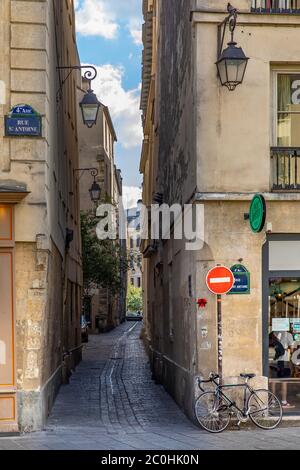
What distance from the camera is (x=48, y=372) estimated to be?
A: 14969 mm

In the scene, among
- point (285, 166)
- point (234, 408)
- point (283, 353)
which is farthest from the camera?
point (285, 166)

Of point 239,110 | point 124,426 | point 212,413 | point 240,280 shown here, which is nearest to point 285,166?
point 239,110

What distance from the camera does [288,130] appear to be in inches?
557

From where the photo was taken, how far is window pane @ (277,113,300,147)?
14.1 meters

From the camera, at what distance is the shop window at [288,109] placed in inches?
556

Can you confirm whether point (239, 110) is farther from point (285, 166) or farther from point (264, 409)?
point (264, 409)

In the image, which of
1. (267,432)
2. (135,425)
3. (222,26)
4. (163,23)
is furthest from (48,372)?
(163,23)

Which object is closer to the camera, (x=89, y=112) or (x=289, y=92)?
(x=289, y=92)

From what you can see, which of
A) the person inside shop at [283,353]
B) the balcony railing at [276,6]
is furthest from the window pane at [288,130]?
the person inside shop at [283,353]

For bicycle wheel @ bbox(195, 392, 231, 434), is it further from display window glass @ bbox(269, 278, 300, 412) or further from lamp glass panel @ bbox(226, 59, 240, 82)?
lamp glass panel @ bbox(226, 59, 240, 82)

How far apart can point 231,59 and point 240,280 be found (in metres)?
3.56

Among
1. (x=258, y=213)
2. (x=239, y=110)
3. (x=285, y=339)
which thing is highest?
(x=239, y=110)

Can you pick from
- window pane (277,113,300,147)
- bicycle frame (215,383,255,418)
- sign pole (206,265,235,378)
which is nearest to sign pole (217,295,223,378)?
sign pole (206,265,235,378)

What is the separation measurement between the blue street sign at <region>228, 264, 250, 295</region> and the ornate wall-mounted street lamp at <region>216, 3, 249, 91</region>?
9.72ft
